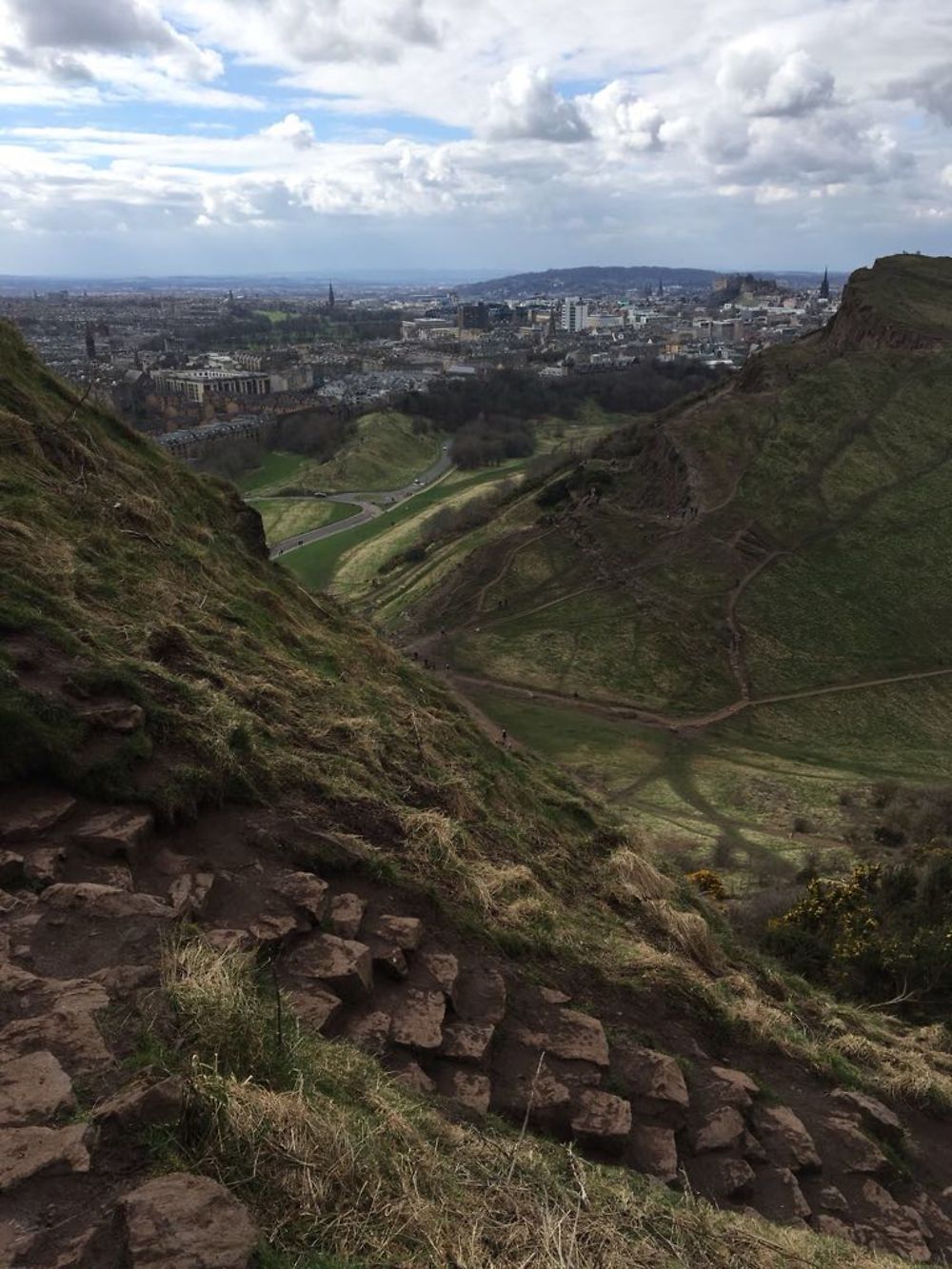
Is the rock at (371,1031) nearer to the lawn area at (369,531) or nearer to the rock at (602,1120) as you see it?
the rock at (602,1120)

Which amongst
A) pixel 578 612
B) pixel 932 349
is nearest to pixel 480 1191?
pixel 578 612

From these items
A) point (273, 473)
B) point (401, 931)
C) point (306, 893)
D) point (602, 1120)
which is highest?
point (306, 893)

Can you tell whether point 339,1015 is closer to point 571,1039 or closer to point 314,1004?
point 314,1004

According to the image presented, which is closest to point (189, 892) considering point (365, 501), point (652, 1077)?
point (652, 1077)

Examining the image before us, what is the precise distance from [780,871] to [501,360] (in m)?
162

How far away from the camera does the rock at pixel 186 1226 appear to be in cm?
368

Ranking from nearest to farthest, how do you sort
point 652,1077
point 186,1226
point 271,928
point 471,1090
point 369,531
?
point 186,1226 < point 471,1090 < point 271,928 < point 652,1077 < point 369,531

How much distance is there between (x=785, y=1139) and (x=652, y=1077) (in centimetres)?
127

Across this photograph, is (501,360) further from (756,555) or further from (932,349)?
(756,555)

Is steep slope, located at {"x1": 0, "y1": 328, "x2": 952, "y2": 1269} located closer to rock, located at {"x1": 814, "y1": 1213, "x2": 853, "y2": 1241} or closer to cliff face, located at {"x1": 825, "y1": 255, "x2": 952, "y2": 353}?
rock, located at {"x1": 814, "y1": 1213, "x2": 853, "y2": 1241}

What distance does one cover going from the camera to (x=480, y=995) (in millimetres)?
7258

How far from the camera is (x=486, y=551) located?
195ft

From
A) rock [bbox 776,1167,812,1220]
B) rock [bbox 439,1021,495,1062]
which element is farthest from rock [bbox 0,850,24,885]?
rock [bbox 776,1167,812,1220]

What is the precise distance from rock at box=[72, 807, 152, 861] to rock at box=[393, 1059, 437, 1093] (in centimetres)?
275
